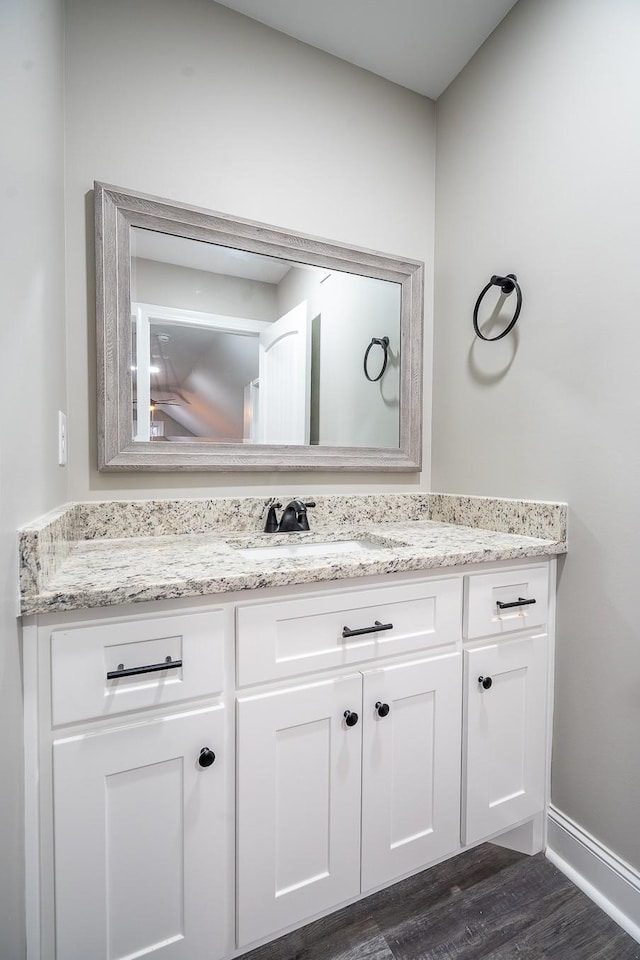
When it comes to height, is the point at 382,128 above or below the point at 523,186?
above

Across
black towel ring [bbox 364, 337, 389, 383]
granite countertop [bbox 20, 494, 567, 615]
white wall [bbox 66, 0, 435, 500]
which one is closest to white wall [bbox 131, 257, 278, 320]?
white wall [bbox 66, 0, 435, 500]

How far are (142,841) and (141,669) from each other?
0.33 metres

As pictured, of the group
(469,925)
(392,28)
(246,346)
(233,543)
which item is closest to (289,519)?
(233,543)

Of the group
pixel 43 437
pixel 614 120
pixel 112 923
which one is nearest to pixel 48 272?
pixel 43 437

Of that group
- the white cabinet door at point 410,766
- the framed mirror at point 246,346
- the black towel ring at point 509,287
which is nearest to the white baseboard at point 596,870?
the white cabinet door at point 410,766

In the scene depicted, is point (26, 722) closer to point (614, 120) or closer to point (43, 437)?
point (43, 437)

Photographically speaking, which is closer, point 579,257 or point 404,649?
point 404,649

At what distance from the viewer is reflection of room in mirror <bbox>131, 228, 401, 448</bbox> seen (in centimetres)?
136

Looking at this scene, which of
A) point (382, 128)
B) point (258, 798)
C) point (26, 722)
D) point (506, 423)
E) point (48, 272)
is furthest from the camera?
point (382, 128)

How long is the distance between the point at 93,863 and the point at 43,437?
830 mm

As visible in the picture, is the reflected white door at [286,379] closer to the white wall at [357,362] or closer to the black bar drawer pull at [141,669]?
the white wall at [357,362]

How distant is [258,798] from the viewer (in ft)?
3.06

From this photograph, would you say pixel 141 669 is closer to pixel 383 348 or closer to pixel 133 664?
pixel 133 664

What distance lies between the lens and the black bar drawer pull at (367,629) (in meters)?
1.01
